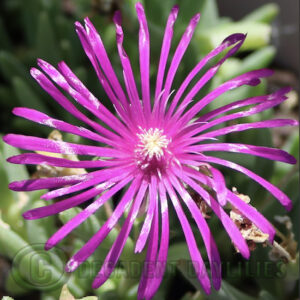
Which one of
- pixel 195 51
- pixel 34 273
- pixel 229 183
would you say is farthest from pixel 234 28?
pixel 34 273

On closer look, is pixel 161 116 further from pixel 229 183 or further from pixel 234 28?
pixel 234 28

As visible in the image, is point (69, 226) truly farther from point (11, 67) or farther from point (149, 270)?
point (11, 67)

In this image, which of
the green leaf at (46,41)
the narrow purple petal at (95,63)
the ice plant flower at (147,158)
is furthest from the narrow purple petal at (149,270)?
the green leaf at (46,41)

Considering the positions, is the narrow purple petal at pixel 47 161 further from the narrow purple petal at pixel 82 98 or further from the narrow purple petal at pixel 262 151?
the narrow purple petal at pixel 262 151

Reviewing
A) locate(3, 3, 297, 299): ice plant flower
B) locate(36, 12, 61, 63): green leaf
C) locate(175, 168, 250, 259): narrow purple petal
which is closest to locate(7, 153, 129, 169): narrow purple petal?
locate(3, 3, 297, 299): ice plant flower

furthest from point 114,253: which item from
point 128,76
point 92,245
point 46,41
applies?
point 46,41

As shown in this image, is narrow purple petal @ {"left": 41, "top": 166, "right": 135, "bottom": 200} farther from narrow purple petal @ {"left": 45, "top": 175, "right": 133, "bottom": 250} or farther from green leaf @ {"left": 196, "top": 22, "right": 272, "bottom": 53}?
green leaf @ {"left": 196, "top": 22, "right": 272, "bottom": 53}

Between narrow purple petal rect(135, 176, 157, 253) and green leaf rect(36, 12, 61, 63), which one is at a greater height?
green leaf rect(36, 12, 61, 63)
